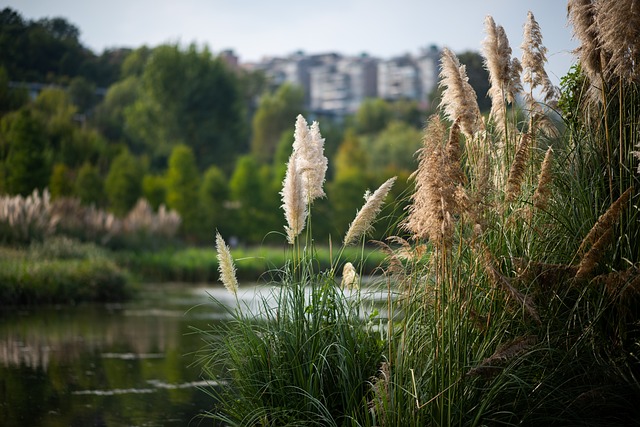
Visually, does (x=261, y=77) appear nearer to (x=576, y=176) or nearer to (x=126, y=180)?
(x=126, y=180)

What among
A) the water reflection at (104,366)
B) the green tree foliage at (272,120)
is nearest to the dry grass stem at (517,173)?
the water reflection at (104,366)

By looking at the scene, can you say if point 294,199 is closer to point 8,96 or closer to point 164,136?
point 8,96

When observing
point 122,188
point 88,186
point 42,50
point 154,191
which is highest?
point 42,50

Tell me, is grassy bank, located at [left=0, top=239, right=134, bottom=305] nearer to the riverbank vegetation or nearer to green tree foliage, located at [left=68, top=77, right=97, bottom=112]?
the riverbank vegetation

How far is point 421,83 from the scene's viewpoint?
140875 millimetres

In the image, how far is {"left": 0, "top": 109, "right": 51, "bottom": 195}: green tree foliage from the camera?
25.1 m

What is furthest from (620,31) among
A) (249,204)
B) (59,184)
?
(249,204)

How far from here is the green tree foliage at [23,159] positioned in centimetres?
2514

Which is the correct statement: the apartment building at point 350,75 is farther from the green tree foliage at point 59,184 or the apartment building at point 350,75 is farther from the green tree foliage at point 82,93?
the green tree foliage at point 59,184

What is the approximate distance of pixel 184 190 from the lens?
34.3m

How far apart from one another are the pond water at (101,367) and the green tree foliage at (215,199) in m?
20.6

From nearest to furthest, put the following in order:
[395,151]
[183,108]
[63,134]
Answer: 1. [63,134]
2. [395,151]
3. [183,108]

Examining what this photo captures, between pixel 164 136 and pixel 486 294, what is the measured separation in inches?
1946

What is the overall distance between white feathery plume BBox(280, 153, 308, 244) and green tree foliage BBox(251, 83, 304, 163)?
58585 millimetres
